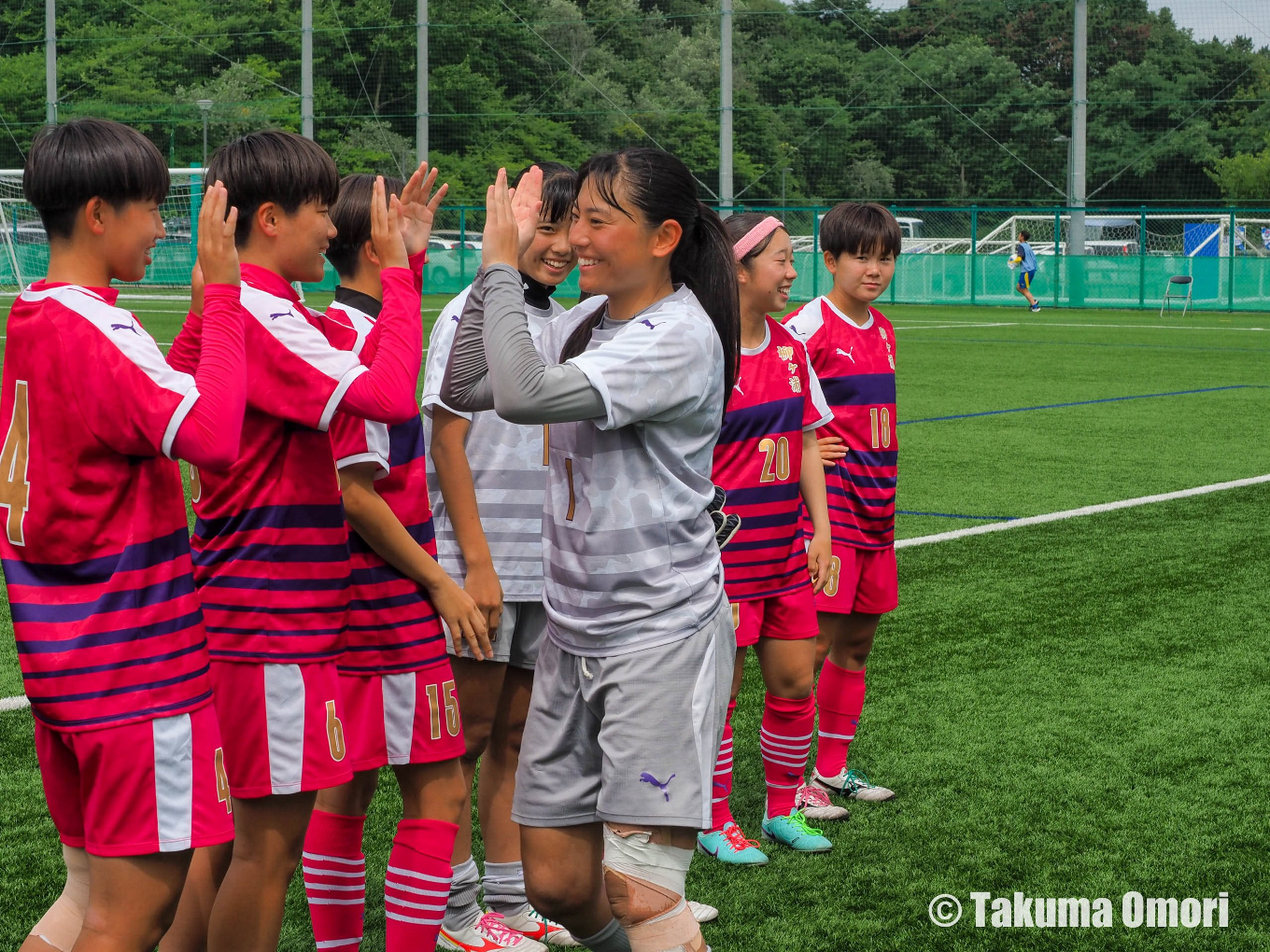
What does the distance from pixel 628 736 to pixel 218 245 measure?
3.44 feet

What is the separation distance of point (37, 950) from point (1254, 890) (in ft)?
8.92

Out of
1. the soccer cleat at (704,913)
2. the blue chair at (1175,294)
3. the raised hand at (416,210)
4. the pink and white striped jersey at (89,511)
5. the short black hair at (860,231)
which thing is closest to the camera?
A: the pink and white striped jersey at (89,511)

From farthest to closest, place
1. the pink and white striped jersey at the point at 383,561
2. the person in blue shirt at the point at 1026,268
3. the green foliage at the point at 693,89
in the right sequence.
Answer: the green foliage at the point at 693,89 → the person in blue shirt at the point at 1026,268 → the pink and white striped jersey at the point at 383,561

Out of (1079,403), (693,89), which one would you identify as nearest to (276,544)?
(1079,403)

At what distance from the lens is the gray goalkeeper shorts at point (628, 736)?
2.53 metres

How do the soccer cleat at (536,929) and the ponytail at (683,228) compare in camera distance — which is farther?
the soccer cleat at (536,929)

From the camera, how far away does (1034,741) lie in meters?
4.72

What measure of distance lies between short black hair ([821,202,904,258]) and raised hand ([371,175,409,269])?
1.87 m

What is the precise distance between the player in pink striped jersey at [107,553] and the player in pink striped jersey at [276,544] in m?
0.23

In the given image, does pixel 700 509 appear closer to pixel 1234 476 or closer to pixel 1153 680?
pixel 1153 680

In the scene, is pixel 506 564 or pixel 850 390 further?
pixel 850 390

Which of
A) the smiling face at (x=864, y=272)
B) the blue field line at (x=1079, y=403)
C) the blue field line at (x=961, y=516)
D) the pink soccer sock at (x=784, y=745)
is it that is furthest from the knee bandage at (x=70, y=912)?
the blue field line at (x=1079, y=403)

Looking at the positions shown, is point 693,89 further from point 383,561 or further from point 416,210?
point 383,561

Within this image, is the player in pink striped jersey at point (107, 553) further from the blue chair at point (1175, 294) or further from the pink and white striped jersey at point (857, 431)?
the blue chair at point (1175, 294)
